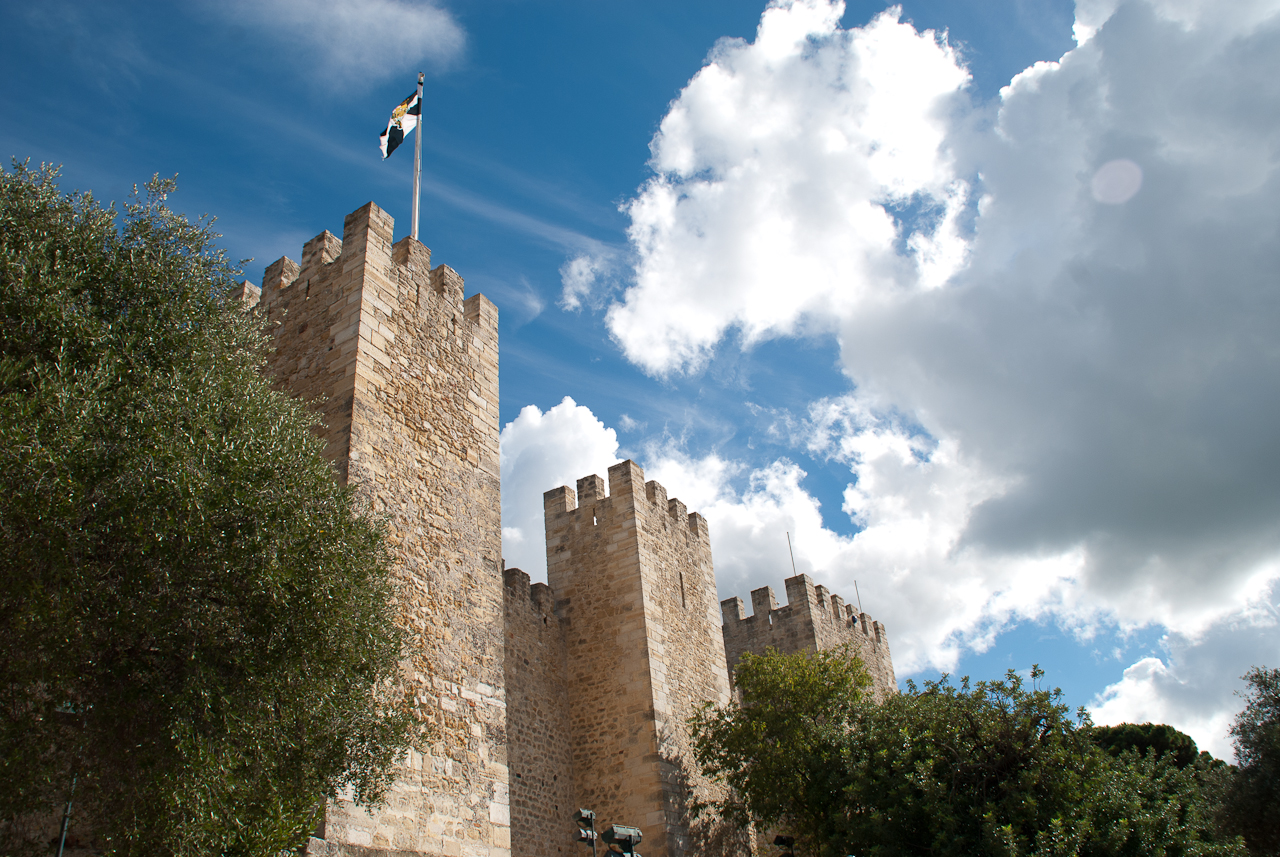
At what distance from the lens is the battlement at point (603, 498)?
16.6 metres

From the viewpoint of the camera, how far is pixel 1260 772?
14.5m

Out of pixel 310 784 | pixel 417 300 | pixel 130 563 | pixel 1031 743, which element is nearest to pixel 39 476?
pixel 130 563

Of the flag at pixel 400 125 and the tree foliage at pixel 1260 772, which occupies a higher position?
the flag at pixel 400 125

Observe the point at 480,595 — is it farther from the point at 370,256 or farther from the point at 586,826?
the point at 370,256

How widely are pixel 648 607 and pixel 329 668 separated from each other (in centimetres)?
872

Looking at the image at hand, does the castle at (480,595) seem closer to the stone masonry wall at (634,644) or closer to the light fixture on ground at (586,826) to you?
the stone masonry wall at (634,644)

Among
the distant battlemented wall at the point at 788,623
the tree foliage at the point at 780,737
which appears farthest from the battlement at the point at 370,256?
the distant battlemented wall at the point at 788,623

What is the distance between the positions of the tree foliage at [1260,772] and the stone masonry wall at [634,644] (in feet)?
30.5

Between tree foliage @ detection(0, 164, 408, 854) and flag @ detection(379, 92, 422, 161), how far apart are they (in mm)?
6362

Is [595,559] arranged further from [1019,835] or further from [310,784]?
[310,784]

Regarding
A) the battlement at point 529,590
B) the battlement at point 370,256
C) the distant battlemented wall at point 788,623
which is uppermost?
the battlement at point 370,256

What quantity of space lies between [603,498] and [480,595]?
6473mm

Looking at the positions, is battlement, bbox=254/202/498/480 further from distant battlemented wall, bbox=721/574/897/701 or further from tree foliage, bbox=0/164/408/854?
distant battlemented wall, bbox=721/574/897/701

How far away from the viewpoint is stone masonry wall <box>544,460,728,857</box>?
13.9 meters
